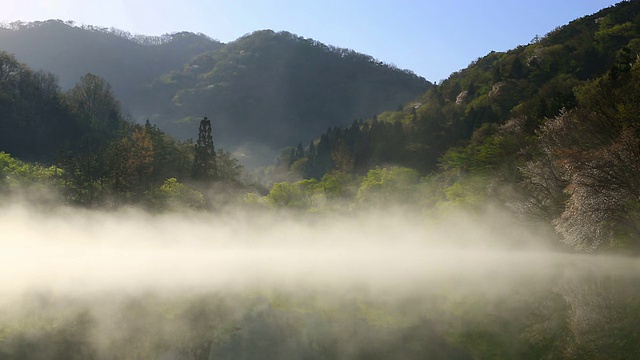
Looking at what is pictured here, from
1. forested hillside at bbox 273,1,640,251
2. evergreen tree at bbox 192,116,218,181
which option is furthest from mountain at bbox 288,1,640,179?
evergreen tree at bbox 192,116,218,181

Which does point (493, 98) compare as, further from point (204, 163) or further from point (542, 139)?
point (542, 139)

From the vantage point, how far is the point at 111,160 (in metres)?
76.4

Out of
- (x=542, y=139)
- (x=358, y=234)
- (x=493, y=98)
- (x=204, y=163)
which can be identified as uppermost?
(x=493, y=98)

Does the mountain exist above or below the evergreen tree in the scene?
above

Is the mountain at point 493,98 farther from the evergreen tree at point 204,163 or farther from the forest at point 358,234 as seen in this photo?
the evergreen tree at point 204,163

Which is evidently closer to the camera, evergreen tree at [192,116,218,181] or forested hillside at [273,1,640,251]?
forested hillside at [273,1,640,251]

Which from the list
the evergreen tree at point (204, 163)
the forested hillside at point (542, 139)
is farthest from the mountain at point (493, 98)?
the evergreen tree at point (204, 163)

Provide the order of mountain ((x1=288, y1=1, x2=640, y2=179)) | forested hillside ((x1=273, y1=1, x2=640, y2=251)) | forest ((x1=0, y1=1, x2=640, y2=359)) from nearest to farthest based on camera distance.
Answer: forest ((x1=0, y1=1, x2=640, y2=359)) < forested hillside ((x1=273, y1=1, x2=640, y2=251)) < mountain ((x1=288, y1=1, x2=640, y2=179))

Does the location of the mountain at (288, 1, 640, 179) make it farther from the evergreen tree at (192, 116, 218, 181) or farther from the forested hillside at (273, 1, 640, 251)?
the evergreen tree at (192, 116, 218, 181)

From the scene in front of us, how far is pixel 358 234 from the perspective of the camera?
8844 centimetres

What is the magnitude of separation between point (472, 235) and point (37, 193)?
5831 cm

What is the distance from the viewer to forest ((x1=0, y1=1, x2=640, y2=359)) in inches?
708

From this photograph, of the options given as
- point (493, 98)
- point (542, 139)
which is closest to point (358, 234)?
point (542, 139)

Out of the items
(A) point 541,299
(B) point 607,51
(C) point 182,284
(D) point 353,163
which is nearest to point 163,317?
(C) point 182,284
